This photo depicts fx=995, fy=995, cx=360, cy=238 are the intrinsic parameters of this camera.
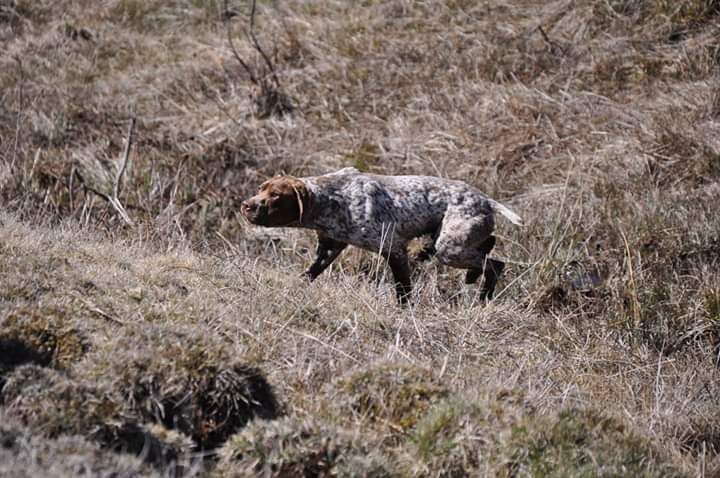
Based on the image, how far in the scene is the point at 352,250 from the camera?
9.00m

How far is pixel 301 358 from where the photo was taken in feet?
16.2

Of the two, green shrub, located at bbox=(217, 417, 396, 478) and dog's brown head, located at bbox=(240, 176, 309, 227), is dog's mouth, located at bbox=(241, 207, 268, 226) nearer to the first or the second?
dog's brown head, located at bbox=(240, 176, 309, 227)

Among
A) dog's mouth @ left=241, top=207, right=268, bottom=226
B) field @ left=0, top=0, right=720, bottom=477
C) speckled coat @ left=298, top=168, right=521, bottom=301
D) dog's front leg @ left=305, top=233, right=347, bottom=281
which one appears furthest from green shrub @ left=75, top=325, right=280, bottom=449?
dog's front leg @ left=305, top=233, right=347, bottom=281

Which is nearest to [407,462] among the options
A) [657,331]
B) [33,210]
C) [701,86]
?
[657,331]

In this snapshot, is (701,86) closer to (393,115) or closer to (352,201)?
(393,115)

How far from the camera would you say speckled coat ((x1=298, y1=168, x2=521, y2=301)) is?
698cm

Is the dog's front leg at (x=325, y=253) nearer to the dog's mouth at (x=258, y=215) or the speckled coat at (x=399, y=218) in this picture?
the speckled coat at (x=399, y=218)

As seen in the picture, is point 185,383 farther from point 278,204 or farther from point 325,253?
point 325,253

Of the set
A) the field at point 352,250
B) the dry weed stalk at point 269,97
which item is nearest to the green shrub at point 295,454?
the field at point 352,250

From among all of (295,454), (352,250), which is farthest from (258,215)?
(295,454)

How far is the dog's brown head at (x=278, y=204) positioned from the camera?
266 inches

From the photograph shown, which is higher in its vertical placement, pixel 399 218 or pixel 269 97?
pixel 399 218

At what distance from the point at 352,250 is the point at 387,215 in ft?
6.53

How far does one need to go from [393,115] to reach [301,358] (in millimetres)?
8251
